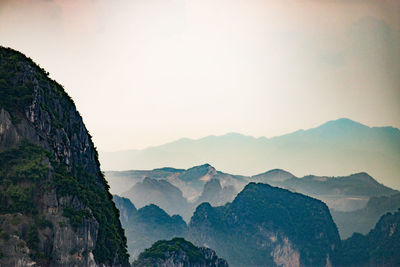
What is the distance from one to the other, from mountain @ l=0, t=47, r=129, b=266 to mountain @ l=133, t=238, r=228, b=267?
193 feet

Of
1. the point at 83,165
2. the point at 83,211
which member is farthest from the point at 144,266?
the point at 83,211

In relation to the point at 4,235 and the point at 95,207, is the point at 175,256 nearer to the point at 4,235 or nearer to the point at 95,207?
the point at 95,207

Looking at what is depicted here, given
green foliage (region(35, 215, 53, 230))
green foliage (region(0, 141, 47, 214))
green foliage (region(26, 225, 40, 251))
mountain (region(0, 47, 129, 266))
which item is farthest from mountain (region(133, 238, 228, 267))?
green foliage (region(26, 225, 40, 251))

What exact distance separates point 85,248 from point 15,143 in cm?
1595

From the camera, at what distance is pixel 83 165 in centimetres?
10850

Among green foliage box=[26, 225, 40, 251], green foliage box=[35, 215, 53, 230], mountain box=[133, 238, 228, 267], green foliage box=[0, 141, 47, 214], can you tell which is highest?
green foliage box=[0, 141, 47, 214]

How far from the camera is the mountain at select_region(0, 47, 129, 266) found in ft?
282

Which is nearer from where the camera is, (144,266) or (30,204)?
(30,204)

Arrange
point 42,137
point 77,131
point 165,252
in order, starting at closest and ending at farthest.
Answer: point 42,137 → point 77,131 → point 165,252

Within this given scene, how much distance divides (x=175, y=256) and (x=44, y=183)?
87.3 m

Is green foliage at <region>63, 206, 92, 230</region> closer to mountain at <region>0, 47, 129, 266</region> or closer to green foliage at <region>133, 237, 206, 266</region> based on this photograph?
mountain at <region>0, 47, 129, 266</region>

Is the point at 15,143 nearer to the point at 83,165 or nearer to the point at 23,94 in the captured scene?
the point at 23,94

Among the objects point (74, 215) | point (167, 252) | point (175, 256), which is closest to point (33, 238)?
point (74, 215)

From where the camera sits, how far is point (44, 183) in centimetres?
9106
